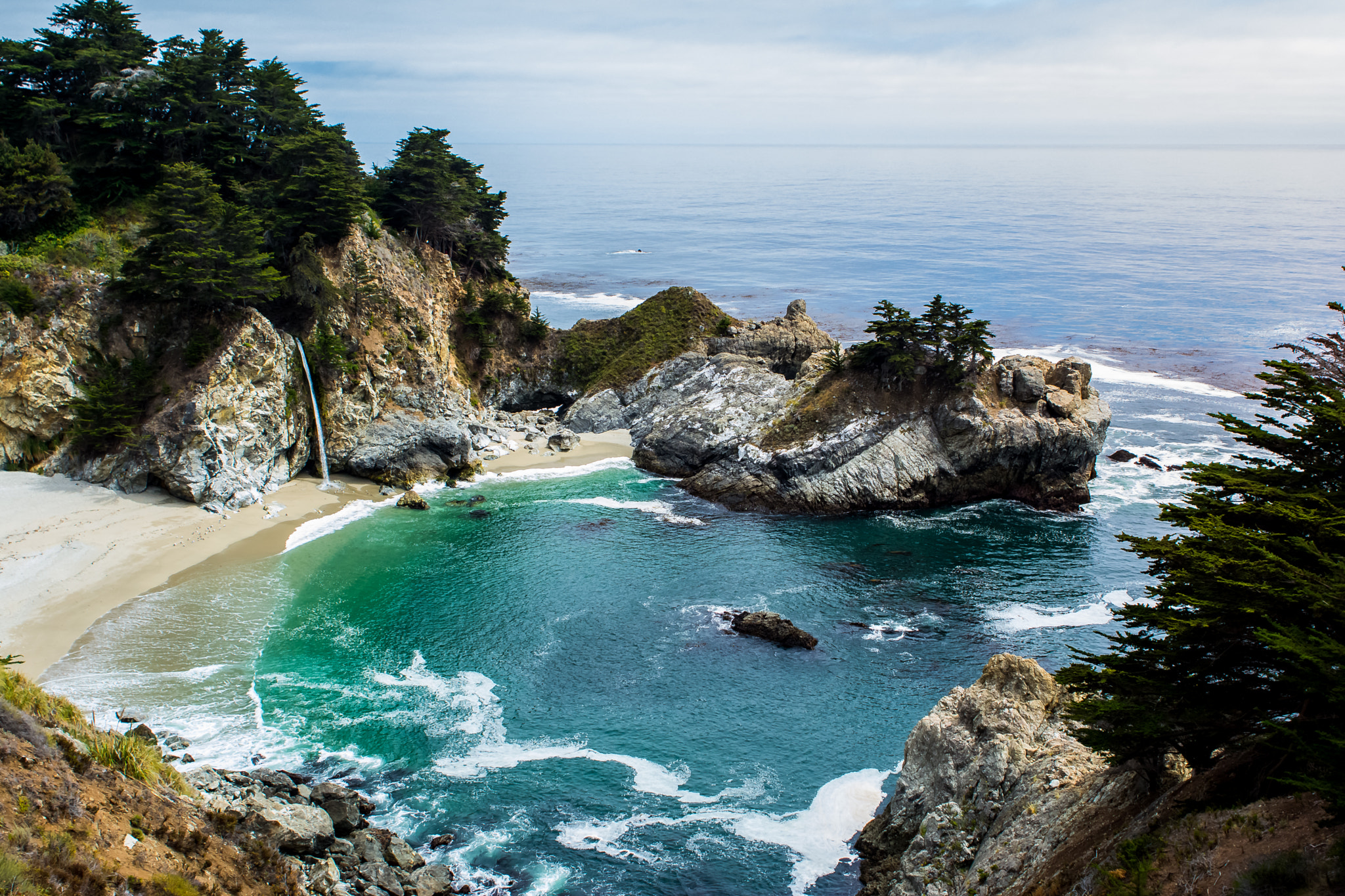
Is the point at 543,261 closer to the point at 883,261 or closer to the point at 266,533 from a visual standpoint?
the point at 883,261

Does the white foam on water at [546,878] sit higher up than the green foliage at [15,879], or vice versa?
the green foliage at [15,879]

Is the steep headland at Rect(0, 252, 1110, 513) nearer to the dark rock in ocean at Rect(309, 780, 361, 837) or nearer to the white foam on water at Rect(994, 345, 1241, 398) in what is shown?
the white foam on water at Rect(994, 345, 1241, 398)

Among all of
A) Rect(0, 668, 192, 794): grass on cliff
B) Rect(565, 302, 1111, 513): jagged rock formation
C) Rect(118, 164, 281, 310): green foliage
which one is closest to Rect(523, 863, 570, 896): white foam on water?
Rect(0, 668, 192, 794): grass on cliff

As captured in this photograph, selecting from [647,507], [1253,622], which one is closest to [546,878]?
[1253,622]

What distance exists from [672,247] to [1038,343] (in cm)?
8542

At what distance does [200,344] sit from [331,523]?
548 inches

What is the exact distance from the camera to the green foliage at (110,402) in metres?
47.3

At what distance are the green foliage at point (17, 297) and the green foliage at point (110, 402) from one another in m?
4.27

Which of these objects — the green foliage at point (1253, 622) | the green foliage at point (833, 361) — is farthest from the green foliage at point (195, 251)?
the green foliage at point (1253, 622)

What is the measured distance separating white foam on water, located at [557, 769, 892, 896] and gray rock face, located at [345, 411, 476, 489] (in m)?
34.8

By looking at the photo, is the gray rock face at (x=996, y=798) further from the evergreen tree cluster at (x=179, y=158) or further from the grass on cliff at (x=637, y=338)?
the grass on cliff at (x=637, y=338)

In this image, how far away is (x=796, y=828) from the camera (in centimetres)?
2786

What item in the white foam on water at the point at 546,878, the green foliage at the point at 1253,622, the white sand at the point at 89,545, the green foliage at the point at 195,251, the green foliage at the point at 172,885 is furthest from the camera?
the green foliage at the point at 195,251

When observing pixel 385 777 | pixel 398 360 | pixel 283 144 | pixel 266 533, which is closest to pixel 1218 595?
pixel 385 777
